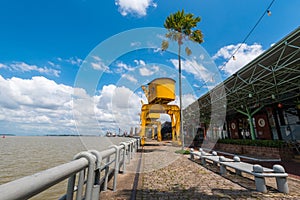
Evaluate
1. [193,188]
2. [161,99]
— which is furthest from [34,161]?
[161,99]

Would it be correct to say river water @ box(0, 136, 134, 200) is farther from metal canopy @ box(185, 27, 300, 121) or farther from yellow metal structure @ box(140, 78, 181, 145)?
metal canopy @ box(185, 27, 300, 121)

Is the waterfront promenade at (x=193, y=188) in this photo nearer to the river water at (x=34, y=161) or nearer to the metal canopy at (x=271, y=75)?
the river water at (x=34, y=161)

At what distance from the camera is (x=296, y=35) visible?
516 centimetres

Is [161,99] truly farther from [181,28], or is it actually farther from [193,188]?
[193,188]

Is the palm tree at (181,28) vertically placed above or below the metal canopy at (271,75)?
above

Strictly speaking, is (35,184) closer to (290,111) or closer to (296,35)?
(296,35)

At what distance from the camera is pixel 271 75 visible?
7.83 meters

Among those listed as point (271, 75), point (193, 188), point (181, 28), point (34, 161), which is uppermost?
point (181, 28)

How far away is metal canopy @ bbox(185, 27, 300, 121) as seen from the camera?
19.1 ft

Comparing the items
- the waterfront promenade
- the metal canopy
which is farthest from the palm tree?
the waterfront promenade

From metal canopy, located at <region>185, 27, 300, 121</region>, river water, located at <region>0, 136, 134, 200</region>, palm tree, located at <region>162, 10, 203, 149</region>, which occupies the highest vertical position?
palm tree, located at <region>162, 10, 203, 149</region>

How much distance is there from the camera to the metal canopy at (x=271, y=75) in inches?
229

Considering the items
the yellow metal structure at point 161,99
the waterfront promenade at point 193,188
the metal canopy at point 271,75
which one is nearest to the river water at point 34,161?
the waterfront promenade at point 193,188

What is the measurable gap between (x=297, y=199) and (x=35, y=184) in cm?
→ 442
